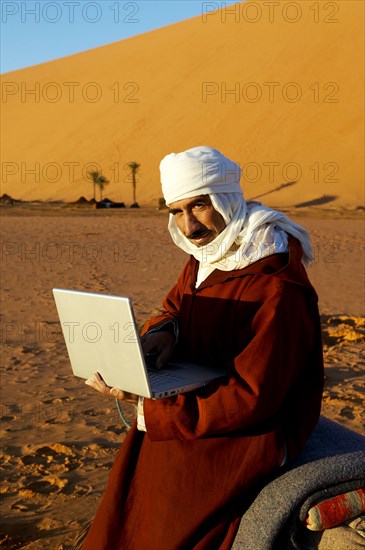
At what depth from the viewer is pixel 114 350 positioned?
7.57 feet

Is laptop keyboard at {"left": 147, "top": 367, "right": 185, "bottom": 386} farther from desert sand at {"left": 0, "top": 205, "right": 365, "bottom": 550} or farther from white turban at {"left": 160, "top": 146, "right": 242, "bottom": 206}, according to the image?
desert sand at {"left": 0, "top": 205, "right": 365, "bottom": 550}

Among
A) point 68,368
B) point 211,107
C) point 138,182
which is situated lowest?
point 68,368

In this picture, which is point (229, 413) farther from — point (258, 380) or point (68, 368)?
point (68, 368)

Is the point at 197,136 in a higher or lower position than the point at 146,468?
higher

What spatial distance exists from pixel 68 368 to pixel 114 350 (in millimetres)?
4924

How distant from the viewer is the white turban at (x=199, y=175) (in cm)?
249

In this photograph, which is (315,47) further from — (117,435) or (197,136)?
(117,435)

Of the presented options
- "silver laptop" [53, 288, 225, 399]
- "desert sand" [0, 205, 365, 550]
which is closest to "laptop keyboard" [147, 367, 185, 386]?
Result: "silver laptop" [53, 288, 225, 399]

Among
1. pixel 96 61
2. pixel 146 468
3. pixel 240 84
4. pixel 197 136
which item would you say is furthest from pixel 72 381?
pixel 96 61

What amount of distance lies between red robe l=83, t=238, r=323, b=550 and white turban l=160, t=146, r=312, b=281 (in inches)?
1.7

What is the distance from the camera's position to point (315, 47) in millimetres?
48906

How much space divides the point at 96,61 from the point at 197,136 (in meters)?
18.9

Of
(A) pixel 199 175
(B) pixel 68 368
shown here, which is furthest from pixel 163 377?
(B) pixel 68 368

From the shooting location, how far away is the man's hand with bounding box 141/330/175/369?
260 centimetres
